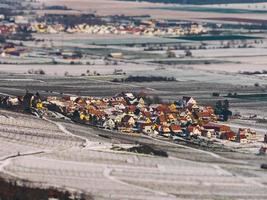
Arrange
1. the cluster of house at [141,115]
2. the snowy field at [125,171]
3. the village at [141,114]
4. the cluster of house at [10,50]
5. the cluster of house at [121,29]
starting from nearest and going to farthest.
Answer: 1. the snowy field at [125,171]
2. the village at [141,114]
3. the cluster of house at [141,115]
4. the cluster of house at [10,50]
5. the cluster of house at [121,29]

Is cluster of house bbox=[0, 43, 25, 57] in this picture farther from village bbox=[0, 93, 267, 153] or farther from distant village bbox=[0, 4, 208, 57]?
village bbox=[0, 93, 267, 153]

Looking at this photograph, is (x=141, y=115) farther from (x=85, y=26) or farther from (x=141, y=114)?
(x=85, y=26)

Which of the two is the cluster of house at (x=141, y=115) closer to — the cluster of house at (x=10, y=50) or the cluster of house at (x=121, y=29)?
the cluster of house at (x=10, y=50)

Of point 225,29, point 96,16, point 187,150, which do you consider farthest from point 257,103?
point 96,16

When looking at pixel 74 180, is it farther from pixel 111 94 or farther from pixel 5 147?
pixel 111 94

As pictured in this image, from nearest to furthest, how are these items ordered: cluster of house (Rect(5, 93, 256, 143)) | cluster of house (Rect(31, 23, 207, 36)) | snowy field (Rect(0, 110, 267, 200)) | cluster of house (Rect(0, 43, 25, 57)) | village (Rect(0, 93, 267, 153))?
snowy field (Rect(0, 110, 267, 200)), village (Rect(0, 93, 267, 153)), cluster of house (Rect(5, 93, 256, 143)), cluster of house (Rect(0, 43, 25, 57)), cluster of house (Rect(31, 23, 207, 36))

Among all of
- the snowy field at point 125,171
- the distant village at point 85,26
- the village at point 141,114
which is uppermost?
the snowy field at point 125,171

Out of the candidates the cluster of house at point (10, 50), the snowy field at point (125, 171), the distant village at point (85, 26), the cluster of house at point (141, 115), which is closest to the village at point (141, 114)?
the cluster of house at point (141, 115)

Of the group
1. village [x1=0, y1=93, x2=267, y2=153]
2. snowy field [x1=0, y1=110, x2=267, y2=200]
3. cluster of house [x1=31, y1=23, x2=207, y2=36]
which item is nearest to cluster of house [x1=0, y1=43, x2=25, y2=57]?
cluster of house [x1=31, y1=23, x2=207, y2=36]
